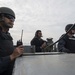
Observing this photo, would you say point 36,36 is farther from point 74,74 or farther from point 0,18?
point 74,74

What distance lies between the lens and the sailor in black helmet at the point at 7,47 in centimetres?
225

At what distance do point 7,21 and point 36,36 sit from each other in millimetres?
4794

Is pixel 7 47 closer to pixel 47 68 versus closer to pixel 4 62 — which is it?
pixel 4 62

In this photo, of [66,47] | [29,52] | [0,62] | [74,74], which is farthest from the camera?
[66,47]

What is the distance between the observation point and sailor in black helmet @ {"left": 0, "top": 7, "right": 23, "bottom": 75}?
2254mm

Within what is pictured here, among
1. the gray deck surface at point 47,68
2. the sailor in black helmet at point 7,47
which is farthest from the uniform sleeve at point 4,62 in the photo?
the gray deck surface at point 47,68

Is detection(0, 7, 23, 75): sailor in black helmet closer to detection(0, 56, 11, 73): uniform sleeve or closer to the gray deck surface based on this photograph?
detection(0, 56, 11, 73): uniform sleeve

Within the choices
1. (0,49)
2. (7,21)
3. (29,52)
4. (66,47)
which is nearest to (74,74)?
(0,49)

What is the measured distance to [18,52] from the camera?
2.29 m

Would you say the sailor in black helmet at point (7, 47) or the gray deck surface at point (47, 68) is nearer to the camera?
the gray deck surface at point (47, 68)

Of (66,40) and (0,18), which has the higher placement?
(0,18)

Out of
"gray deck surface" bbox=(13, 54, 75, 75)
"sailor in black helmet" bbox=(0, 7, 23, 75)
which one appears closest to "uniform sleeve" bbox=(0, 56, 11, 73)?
"sailor in black helmet" bbox=(0, 7, 23, 75)

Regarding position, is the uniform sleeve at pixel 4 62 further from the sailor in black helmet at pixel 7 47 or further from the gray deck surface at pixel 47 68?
the gray deck surface at pixel 47 68

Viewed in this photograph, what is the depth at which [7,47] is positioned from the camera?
2457 mm
